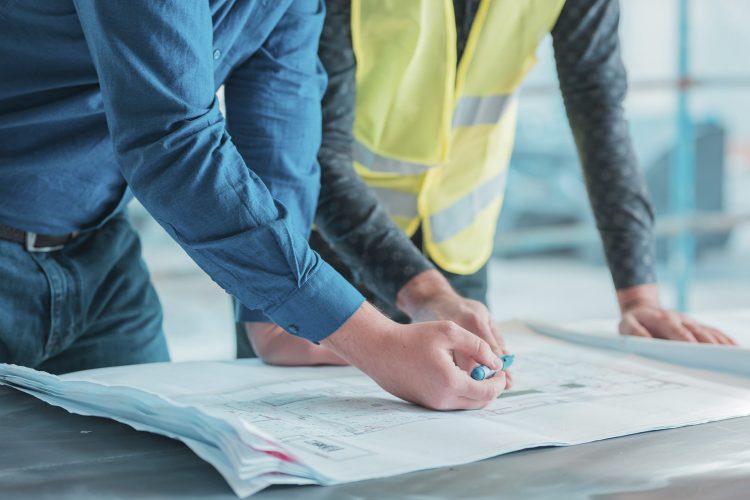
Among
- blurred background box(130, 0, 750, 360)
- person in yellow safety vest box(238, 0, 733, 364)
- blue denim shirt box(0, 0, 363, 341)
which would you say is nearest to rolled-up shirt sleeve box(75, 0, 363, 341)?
blue denim shirt box(0, 0, 363, 341)

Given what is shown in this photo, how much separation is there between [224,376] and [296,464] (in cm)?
36

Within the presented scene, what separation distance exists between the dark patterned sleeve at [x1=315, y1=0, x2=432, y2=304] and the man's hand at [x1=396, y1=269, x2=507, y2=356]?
0.6 inches

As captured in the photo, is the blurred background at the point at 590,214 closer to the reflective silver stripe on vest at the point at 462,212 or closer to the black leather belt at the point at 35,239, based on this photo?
the reflective silver stripe on vest at the point at 462,212

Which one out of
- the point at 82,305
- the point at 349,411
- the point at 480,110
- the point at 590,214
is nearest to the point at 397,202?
the point at 480,110

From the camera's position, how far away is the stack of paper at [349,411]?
0.67 m

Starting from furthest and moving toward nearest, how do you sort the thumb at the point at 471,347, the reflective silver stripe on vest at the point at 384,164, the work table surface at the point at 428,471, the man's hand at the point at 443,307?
1. the reflective silver stripe on vest at the point at 384,164
2. the man's hand at the point at 443,307
3. the thumb at the point at 471,347
4. the work table surface at the point at 428,471

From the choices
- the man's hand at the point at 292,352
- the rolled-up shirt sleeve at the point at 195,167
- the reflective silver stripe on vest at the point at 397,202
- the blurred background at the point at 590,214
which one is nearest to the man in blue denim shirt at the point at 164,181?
the rolled-up shirt sleeve at the point at 195,167

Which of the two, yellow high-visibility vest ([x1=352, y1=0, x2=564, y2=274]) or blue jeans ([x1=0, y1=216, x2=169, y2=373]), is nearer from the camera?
blue jeans ([x1=0, y1=216, x2=169, y2=373])

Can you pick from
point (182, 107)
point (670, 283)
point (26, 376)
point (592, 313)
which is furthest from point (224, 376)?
point (670, 283)

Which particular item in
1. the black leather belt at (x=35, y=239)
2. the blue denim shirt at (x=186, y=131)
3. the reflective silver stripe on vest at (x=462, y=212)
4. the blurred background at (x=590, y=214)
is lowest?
the blurred background at (x=590, y=214)

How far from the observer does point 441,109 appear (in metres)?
1.32

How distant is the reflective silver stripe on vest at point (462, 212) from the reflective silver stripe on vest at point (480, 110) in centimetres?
10

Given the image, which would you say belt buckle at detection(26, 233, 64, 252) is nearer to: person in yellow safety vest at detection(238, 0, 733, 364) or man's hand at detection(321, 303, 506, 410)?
person in yellow safety vest at detection(238, 0, 733, 364)

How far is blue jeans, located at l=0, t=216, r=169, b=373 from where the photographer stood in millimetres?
1088
